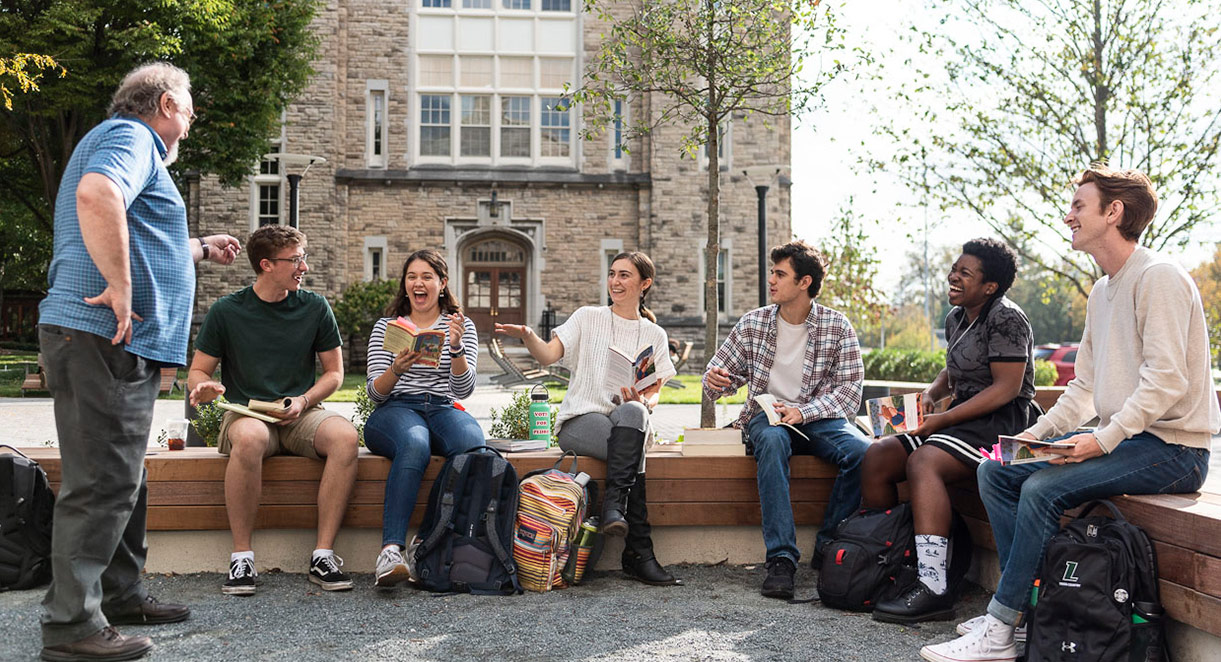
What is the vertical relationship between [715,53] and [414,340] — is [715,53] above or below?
above

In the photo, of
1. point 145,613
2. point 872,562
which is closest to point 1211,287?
point 872,562

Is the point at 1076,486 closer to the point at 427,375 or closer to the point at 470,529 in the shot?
the point at 470,529

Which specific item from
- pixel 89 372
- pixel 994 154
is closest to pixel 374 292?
pixel 994 154

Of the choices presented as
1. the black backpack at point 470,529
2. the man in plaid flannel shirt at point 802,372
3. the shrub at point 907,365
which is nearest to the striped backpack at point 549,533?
the black backpack at point 470,529

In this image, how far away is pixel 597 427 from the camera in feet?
15.0

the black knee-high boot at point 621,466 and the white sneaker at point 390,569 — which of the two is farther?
the black knee-high boot at point 621,466

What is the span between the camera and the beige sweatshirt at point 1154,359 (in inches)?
124

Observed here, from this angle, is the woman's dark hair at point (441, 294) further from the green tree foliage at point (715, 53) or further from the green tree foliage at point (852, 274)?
the green tree foliage at point (852, 274)

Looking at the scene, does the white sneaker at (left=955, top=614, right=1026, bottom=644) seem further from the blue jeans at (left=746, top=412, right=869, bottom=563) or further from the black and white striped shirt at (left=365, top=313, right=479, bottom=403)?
the black and white striped shirt at (left=365, top=313, right=479, bottom=403)

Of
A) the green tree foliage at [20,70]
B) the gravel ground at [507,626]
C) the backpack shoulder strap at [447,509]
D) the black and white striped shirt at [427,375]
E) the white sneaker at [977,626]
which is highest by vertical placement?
the green tree foliage at [20,70]

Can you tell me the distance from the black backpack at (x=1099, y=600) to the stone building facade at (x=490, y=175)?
20.2m

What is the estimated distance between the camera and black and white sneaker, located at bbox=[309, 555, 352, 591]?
13.6 feet

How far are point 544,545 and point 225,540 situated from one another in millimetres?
1468

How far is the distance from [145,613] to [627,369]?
2251mm
